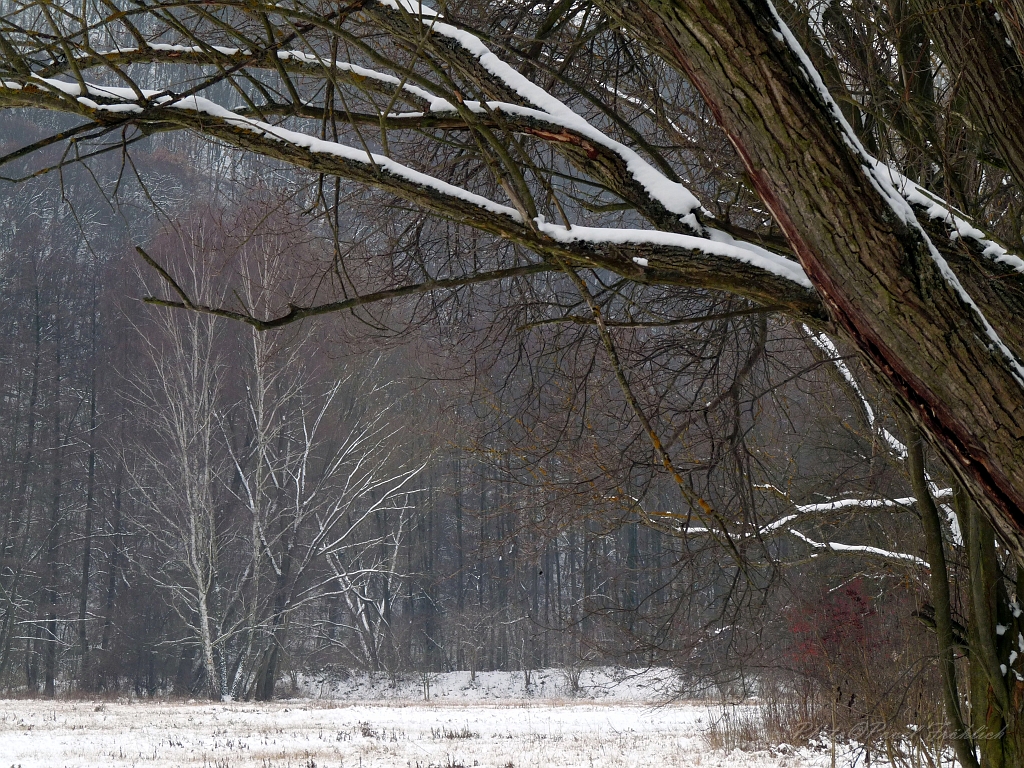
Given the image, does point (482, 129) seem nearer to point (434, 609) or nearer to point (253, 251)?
point (253, 251)

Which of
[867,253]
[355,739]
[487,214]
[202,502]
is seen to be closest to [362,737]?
[355,739]

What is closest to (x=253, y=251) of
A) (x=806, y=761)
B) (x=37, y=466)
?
(x=37, y=466)

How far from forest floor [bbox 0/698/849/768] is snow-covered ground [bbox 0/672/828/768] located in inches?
0.7

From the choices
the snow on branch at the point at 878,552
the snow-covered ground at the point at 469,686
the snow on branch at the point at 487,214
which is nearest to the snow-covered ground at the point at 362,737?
the snow on branch at the point at 878,552

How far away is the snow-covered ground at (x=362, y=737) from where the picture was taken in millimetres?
9938

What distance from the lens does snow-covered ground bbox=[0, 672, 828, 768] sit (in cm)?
994

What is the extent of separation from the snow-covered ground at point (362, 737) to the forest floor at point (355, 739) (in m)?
0.02

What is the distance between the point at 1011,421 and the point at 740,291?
2.39 feet

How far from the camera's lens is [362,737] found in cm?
1255

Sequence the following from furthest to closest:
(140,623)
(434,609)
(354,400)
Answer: (434,609) → (140,623) → (354,400)

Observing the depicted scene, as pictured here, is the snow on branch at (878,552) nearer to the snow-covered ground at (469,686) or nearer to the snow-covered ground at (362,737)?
the snow-covered ground at (362,737)

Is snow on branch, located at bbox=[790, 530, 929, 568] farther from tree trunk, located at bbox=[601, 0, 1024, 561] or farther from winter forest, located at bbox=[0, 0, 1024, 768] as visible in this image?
tree trunk, located at bbox=[601, 0, 1024, 561]

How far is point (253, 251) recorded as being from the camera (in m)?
20.1

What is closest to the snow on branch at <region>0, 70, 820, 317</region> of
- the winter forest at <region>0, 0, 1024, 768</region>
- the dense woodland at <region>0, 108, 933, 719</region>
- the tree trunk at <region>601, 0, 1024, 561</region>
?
the winter forest at <region>0, 0, 1024, 768</region>
